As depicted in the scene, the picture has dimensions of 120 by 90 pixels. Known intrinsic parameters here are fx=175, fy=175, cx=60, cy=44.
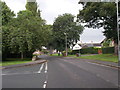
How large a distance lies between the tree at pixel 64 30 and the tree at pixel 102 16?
1076 inches

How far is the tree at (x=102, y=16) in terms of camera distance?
1071 inches

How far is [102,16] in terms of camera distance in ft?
98.0

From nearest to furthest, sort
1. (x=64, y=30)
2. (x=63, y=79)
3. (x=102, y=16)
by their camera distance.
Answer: (x=63, y=79), (x=102, y=16), (x=64, y=30)

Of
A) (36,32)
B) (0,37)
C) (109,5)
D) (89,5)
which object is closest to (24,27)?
(36,32)

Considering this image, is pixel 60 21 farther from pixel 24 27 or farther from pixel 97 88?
pixel 97 88

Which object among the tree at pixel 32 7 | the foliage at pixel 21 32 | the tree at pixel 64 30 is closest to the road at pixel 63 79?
the foliage at pixel 21 32

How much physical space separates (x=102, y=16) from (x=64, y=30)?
33389 millimetres

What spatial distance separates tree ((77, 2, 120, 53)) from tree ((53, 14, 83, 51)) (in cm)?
2733

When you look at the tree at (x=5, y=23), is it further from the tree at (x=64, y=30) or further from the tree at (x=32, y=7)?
the tree at (x=64, y=30)

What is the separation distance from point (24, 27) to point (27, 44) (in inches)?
137

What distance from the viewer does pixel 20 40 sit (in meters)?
32.7

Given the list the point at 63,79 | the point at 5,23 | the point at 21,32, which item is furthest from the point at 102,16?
the point at 63,79

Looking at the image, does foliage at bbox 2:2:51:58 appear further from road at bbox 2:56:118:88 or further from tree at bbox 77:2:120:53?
road at bbox 2:56:118:88

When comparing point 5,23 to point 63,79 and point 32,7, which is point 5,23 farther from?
point 63,79
